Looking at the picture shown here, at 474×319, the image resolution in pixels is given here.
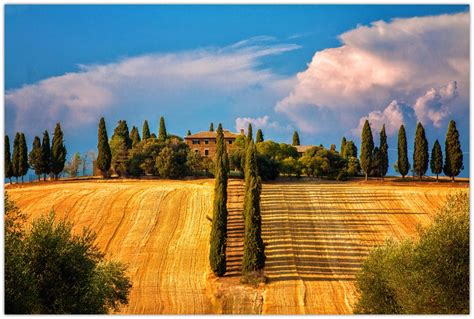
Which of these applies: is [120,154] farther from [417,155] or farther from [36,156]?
[417,155]

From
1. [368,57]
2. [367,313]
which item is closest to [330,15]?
[368,57]

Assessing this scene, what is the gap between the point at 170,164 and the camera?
41.5m

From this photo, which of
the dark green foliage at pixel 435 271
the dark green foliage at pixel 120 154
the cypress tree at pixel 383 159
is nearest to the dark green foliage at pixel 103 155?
the dark green foliage at pixel 120 154

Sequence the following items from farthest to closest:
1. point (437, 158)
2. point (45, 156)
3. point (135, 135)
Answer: point (135, 135) < point (437, 158) < point (45, 156)

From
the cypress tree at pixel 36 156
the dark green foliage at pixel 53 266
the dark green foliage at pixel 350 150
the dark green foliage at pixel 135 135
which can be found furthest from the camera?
the dark green foliage at pixel 350 150

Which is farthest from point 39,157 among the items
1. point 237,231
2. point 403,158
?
point 403,158

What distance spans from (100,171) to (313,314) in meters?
28.1

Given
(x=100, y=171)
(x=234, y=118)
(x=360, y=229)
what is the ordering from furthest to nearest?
(x=100, y=171) < (x=360, y=229) < (x=234, y=118)

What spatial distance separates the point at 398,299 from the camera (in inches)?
583

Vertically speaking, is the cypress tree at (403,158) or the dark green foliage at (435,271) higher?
the cypress tree at (403,158)

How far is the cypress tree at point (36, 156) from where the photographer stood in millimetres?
33938

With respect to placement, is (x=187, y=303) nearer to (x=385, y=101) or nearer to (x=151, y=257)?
(x=151, y=257)

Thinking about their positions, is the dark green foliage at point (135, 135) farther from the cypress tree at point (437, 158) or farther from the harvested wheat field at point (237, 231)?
the cypress tree at point (437, 158)

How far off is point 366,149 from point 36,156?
2178 centimetres
